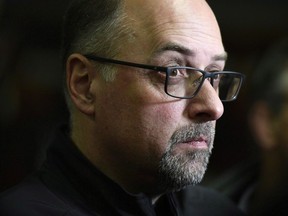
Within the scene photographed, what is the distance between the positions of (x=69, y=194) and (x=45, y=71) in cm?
249

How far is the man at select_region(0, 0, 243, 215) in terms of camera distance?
5.98ft

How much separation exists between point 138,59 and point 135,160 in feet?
0.92

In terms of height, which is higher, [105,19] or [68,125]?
[105,19]

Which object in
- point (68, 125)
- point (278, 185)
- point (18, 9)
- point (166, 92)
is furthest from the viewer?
point (18, 9)

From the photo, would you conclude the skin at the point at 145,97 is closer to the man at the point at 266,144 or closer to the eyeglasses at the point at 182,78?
the eyeglasses at the point at 182,78

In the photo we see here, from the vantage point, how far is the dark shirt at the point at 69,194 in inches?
69.9

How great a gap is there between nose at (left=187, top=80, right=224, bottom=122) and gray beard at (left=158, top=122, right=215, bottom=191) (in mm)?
25

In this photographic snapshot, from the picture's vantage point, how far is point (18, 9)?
382cm

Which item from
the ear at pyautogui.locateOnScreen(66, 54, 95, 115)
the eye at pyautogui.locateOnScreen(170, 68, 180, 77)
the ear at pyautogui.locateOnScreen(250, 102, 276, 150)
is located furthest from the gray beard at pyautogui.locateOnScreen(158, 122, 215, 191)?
the ear at pyautogui.locateOnScreen(250, 102, 276, 150)

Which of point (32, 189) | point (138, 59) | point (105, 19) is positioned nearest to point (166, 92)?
point (138, 59)

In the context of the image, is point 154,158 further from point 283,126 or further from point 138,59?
point 283,126

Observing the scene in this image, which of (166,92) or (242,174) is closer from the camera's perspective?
(166,92)

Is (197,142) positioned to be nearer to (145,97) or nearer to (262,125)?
(145,97)

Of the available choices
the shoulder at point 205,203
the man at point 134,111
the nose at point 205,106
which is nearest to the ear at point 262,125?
the shoulder at point 205,203
